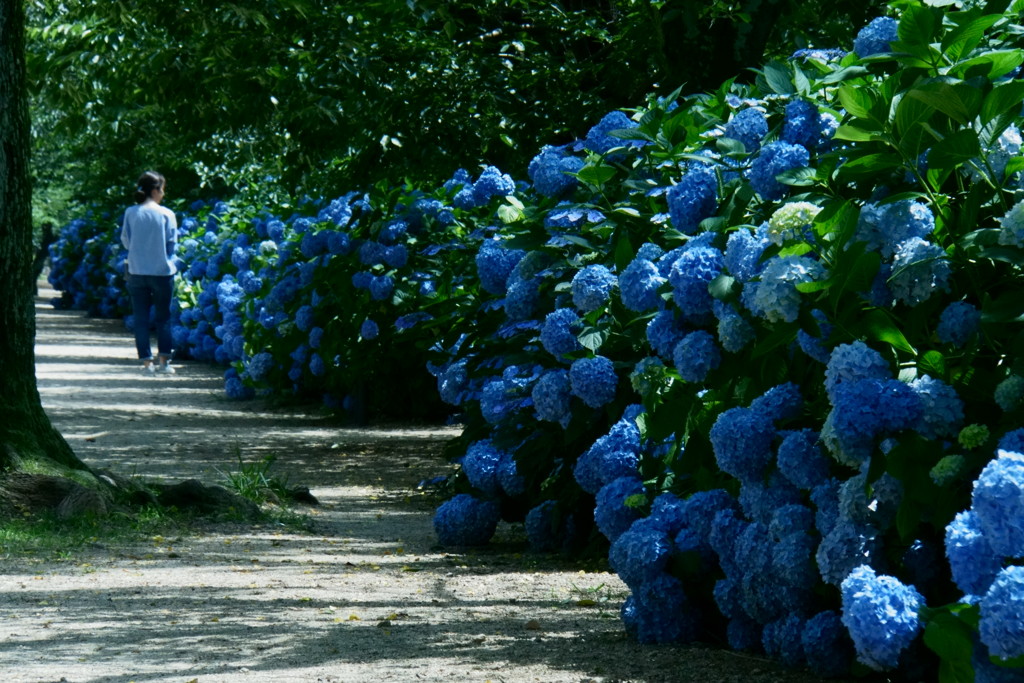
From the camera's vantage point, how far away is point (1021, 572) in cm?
245

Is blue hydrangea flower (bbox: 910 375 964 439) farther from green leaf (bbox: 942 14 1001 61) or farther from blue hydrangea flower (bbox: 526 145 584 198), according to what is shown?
blue hydrangea flower (bbox: 526 145 584 198)

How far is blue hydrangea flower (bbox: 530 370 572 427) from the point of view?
521cm

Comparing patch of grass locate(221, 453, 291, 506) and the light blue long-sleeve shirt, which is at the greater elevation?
the light blue long-sleeve shirt

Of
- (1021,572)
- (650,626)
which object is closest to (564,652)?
(650,626)

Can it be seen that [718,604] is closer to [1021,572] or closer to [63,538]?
[1021,572]

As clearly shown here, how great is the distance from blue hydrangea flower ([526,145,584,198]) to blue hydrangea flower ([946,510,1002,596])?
3.14 m

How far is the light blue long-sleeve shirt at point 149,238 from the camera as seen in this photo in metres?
14.0

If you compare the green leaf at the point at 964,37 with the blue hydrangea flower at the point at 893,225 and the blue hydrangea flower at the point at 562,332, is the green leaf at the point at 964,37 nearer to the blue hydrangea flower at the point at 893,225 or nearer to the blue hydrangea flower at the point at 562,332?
the blue hydrangea flower at the point at 893,225

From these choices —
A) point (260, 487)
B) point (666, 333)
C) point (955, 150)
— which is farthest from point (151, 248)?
point (955, 150)

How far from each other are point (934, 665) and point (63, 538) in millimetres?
3877

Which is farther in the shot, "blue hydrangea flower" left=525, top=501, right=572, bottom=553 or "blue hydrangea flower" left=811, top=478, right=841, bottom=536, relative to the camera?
"blue hydrangea flower" left=525, top=501, right=572, bottom=553

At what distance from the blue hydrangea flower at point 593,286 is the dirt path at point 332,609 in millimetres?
1001

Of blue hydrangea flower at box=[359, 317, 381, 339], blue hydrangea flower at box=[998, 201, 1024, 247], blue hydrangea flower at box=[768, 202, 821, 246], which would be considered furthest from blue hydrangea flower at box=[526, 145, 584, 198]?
blue hydrangea flower at box=[359, 317, 381, 339]

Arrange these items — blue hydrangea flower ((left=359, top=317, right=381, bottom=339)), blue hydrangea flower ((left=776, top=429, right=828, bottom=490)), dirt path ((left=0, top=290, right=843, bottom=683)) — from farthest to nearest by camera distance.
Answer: blue hydrangea flower ((left=359, top=317, right=381, bottom=339))
dirt path ((left=0, top=290, right=843, bottom=683))
blue hydrangea flower ((left=776, top=429, right=828, bottom=490))
